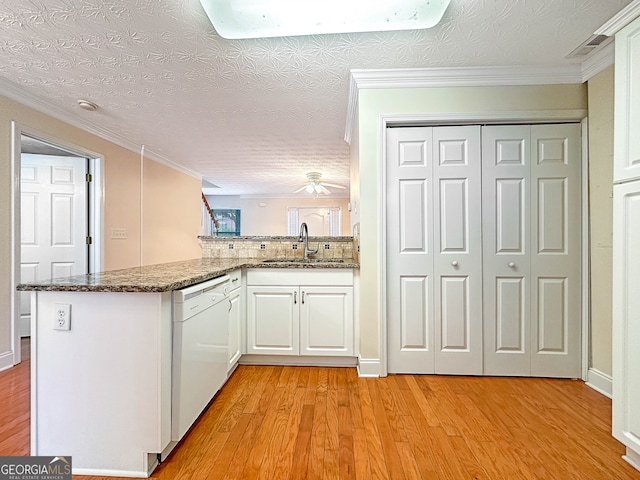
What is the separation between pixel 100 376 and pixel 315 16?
6.83 feet

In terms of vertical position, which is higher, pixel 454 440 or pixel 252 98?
pixel 252 98

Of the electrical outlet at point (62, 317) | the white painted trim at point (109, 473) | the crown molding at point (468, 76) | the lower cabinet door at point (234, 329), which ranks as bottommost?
the white painted trim at point (109, 473)

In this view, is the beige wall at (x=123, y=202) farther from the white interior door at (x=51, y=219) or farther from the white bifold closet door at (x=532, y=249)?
the white bifold closet door at (x=532, y=249)

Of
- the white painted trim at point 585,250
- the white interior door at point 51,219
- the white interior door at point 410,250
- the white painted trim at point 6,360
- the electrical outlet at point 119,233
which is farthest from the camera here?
the electrical outlet at point 119,233

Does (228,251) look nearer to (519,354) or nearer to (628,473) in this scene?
(519,354)

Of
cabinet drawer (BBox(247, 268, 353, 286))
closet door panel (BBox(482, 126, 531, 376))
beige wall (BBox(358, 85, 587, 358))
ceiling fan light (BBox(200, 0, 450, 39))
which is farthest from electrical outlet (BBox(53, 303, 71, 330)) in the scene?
closet door panel (BBox(482, 126, 531, 376))

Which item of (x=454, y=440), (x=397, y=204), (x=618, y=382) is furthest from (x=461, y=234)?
(x=454, y=440)

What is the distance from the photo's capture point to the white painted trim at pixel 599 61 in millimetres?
2061

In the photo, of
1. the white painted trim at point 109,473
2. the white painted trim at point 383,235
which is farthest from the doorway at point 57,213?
the white painted trim at point 383,235

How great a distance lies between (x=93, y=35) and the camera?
6.39ft

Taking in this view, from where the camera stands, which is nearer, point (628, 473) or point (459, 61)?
point (628, 473)

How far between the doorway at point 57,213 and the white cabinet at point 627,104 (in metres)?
4.37

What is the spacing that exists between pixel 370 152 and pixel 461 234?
92cm

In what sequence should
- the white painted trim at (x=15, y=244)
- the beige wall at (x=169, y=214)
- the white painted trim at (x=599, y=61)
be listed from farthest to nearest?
the beige wall at (x=169, y=214) → the white painted trim at (x=15, y=244) → the white painted trim at (x=599, y=61)
